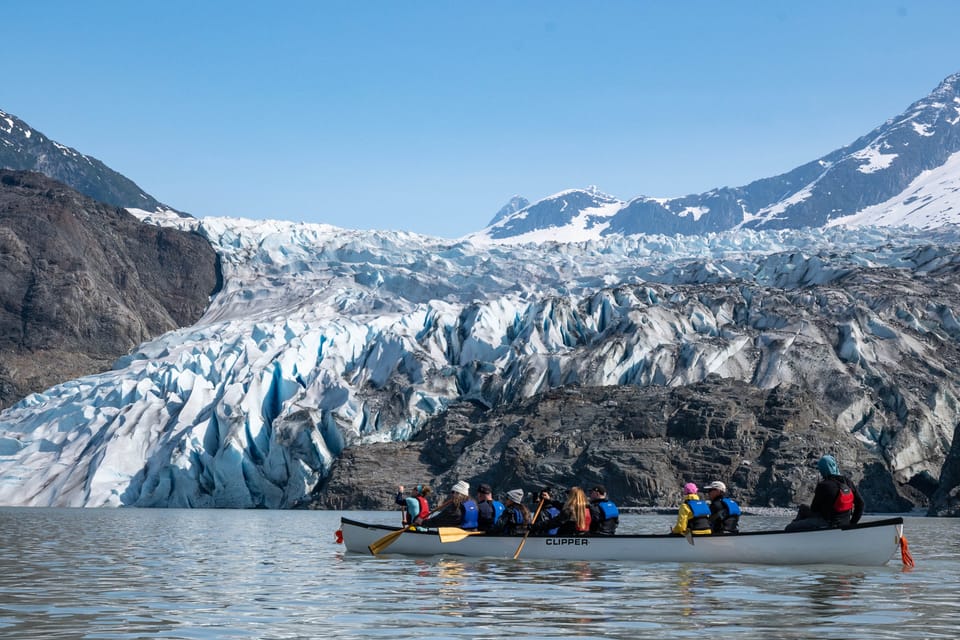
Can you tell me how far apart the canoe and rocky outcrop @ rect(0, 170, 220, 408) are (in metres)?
99.8

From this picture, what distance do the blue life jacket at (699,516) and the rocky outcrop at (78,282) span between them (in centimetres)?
10425

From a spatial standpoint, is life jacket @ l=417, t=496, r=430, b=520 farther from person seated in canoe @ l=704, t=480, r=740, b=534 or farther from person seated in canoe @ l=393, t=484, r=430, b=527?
person seated in canoe @ l=704, t=480, r=740, b=534

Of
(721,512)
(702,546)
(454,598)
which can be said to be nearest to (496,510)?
(721,512)

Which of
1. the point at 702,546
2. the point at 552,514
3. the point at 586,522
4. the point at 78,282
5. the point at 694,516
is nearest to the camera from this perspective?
the point at 702,546

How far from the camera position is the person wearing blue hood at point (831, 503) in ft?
67.5

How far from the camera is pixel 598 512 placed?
2373 cm

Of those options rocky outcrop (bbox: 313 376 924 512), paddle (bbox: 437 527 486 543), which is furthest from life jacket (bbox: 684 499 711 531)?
rocky outcrop (bbox: 313 376 924 512)

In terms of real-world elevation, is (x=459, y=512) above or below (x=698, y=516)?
above

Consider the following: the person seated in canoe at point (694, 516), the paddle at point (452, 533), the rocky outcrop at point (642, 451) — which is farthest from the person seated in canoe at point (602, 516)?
the rocky outcrop at point (642, 451)

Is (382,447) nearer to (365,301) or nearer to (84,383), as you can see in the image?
(84,383)

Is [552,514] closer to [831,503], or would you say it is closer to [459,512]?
[459,512]

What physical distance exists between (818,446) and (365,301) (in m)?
54.7

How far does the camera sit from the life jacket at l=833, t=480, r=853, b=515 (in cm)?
2053

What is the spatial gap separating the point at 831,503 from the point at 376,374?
69.3m
